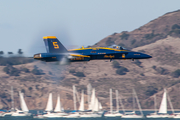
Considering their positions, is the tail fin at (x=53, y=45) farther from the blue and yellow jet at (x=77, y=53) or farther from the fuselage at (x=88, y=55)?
the fuselage at (x=88, y=55)

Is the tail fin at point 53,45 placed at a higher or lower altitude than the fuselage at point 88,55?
higher

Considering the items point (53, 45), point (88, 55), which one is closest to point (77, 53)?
point (88, 55)

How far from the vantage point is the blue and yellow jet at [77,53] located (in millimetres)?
59484

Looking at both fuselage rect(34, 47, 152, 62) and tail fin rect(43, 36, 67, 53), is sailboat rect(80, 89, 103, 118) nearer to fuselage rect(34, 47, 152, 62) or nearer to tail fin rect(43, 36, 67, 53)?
fuselage rect(34, 47, 152, 62)

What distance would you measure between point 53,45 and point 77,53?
468 cm

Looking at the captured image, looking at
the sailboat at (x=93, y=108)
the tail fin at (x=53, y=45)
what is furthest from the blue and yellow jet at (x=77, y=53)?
the sailboat at (x=93, y=108)

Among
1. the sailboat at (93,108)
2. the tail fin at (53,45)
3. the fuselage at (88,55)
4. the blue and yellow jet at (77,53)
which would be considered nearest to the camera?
the fuselage at (88,55)

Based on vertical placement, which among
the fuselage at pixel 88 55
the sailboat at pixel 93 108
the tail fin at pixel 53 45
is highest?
the tail fin at pixel 53 45

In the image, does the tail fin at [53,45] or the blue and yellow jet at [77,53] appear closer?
the blue and yellow jet at [77,53]

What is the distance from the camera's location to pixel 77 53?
6022 centimetres

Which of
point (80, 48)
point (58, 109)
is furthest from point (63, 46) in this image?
point (58, 109)

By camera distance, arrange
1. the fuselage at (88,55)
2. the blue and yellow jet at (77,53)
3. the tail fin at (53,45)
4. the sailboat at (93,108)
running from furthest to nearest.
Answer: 1. the sailboat at (93,108)
2. the tail fin at (53,45)
3. the blue and yellow jet at (77,53)
4. the fuselage at (88,55)

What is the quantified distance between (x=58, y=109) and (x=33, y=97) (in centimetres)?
6724

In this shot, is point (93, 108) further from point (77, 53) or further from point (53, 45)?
point (77, 53)
